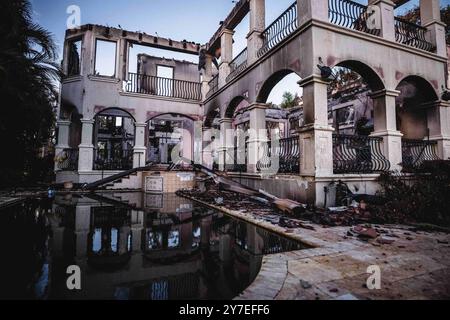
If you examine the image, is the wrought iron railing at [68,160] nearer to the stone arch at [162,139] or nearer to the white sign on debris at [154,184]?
the white sign on debris at [154,184]

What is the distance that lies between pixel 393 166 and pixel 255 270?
704 centimetres

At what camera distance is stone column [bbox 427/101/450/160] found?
337 inches

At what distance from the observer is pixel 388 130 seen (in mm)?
7500

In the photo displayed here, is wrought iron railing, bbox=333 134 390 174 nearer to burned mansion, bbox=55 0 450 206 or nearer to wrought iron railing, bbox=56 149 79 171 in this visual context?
burned mansion, bbox=55 0 450 206

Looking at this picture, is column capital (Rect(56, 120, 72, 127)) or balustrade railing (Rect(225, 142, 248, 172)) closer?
balustrade railing (Rect(225, 142, 248, 172))

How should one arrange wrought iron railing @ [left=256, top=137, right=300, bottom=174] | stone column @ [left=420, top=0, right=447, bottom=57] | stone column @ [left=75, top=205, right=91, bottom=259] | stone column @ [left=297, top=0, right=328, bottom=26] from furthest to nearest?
stone column @ [left=420, top=0, right=447, bottom=57] < wrought iron railing @ [left=256, top=137, right=300, bottom=174] < stone column @ [left=297, top=0, right=328, bottom=26] < stone column @ [left=75, top=205, right=91, bottom=259]

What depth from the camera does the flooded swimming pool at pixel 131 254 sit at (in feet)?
7.33

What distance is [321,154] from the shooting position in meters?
6.35

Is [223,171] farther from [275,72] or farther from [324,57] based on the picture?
[324,57]

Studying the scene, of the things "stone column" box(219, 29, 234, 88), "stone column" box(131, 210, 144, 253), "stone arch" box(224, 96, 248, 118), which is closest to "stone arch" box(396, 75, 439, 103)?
"stone arch" box(224, 96, 248, 118)

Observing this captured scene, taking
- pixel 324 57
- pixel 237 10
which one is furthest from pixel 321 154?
pixel 237 10

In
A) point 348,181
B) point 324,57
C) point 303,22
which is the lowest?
point 348,181

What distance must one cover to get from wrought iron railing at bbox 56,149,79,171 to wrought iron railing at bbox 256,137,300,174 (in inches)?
417
